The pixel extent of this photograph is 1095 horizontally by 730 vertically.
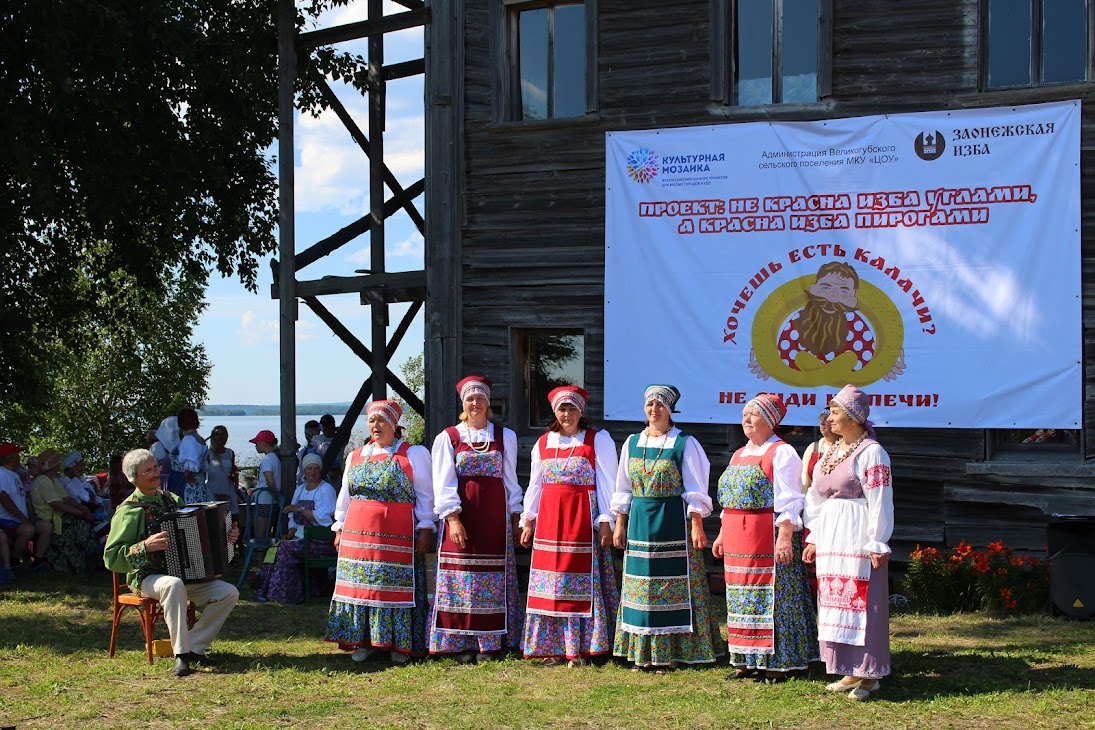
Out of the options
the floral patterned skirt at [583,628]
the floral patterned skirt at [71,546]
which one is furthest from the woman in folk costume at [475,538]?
the floral patterned skirt at [71,546]

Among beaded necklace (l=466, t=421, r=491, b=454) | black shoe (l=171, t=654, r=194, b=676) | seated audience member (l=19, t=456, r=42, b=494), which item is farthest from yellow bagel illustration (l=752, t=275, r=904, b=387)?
seated audience member (l=19, t=456, r=42, b=494)

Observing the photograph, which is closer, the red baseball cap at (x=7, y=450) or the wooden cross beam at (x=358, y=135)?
the red baseball cap at (x=7, y=450)

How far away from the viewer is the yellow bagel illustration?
32.4ft

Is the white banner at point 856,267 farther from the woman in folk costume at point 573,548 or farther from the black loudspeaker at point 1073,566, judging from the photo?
the woman in folk costume at point 573,548

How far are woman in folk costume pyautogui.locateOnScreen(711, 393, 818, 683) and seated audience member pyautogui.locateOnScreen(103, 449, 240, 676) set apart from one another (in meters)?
3.24

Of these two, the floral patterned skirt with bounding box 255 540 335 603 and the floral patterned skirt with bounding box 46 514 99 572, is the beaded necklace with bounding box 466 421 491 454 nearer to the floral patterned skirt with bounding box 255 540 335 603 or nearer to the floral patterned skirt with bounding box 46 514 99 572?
the floral patterned skirt with bounding box 255 540 335 603

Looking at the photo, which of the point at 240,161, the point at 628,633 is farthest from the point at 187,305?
the point at 628,633

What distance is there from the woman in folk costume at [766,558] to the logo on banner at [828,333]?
3134 mm

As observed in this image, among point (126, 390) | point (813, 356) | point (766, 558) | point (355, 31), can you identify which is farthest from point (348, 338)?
point (126, 390)

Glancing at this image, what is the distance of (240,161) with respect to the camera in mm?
13688

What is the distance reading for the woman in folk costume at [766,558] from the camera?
6801 mm

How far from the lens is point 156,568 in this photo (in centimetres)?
773

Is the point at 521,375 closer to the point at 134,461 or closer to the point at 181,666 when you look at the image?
the point at 134,461

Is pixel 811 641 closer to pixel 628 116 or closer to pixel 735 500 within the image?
pixel 735 500
